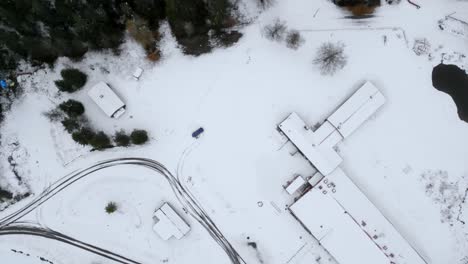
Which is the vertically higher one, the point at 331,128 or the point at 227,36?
the point at 227,36

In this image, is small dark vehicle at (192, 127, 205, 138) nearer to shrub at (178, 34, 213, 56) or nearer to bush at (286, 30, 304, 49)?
shrub at (178, 34, 213, 56)

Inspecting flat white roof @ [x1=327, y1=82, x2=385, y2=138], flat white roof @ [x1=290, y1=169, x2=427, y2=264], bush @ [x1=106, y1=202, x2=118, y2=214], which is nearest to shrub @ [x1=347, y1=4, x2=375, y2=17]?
flat white roof @ [x1=327, y1=82, x2=385, y2=138]

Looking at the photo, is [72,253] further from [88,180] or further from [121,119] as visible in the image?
[121,119]

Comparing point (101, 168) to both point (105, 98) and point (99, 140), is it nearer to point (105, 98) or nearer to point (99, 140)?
point (99, 140)

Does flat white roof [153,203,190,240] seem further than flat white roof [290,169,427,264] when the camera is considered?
Yes

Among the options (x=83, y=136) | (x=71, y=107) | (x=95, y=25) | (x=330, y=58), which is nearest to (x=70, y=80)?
(x=71, y=107)

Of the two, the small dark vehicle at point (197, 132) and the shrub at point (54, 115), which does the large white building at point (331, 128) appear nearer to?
the small dark vehicle at point (197, 132)
